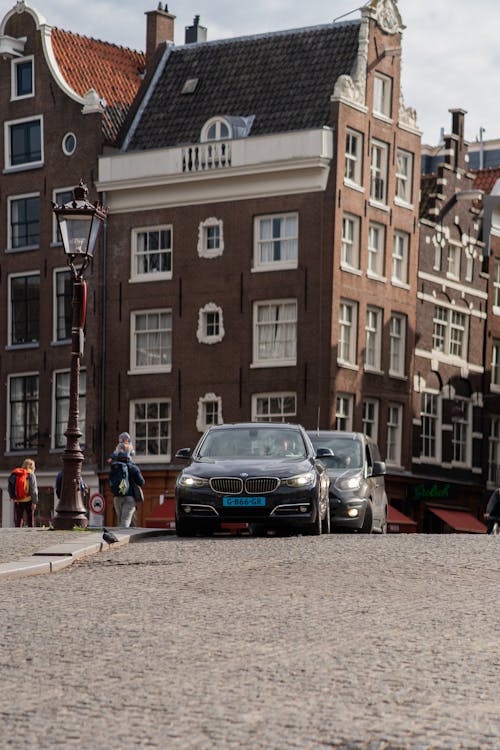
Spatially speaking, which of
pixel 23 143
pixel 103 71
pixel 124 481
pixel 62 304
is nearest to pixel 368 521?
pixel 124 481

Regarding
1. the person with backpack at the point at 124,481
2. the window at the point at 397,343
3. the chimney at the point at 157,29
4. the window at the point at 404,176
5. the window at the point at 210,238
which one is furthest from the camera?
the chimney at the point at 157,29

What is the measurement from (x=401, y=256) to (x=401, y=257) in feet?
0.10

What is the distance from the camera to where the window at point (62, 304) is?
54644 millimetres

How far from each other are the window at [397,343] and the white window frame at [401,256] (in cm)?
109

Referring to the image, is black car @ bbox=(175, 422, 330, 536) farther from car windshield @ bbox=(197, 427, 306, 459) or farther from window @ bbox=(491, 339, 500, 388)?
window @ bbox=(491, 339, 500, 388)

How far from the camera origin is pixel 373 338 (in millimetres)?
52875

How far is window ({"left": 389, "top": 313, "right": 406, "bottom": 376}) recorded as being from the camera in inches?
2117

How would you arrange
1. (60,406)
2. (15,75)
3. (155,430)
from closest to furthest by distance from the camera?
1. (155,430)
2. (60,406)
3. (15,75)

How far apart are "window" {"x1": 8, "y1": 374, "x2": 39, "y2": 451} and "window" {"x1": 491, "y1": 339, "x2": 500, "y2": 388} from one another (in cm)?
1510

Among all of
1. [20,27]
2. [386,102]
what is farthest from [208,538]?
[20,27]

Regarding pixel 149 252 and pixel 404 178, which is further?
pixel 404 178

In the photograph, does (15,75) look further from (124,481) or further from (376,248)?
(124,481)

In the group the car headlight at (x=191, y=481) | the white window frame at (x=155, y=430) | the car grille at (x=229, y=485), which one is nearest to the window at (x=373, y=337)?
the white window frame at (x=155, y=430)

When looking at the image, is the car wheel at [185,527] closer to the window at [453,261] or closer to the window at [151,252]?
the window at [151,252]
